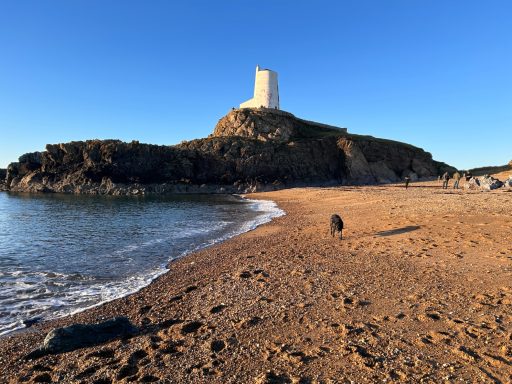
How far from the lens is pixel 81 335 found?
750 centimetres

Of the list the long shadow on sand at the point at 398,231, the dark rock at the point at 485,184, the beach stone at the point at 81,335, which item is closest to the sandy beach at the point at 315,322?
the beach stone at the point at 81,335

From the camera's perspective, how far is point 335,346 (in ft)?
22.0

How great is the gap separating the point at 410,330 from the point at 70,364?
23.2 feet

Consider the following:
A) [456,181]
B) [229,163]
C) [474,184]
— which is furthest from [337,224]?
[229,163]

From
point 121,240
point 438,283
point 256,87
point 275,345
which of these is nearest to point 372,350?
point 275,345

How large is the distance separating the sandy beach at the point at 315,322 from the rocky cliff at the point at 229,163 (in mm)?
70661

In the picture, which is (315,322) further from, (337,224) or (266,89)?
(266,89)

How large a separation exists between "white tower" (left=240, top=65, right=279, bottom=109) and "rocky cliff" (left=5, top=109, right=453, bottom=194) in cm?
679

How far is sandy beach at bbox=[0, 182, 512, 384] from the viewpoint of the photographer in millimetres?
5949

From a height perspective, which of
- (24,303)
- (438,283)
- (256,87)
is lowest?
(24,303)

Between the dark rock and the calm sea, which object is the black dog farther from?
the dark rock

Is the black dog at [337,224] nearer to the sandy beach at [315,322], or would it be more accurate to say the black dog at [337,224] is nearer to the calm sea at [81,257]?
the sandy beach at [315,322]

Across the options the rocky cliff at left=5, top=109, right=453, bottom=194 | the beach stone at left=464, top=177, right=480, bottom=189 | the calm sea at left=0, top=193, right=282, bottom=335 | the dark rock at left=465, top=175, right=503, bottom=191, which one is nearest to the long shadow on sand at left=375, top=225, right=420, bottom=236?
the calm sea at left=0, top=193, right=282, bottom=335

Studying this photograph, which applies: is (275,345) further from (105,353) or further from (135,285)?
(135,285)
